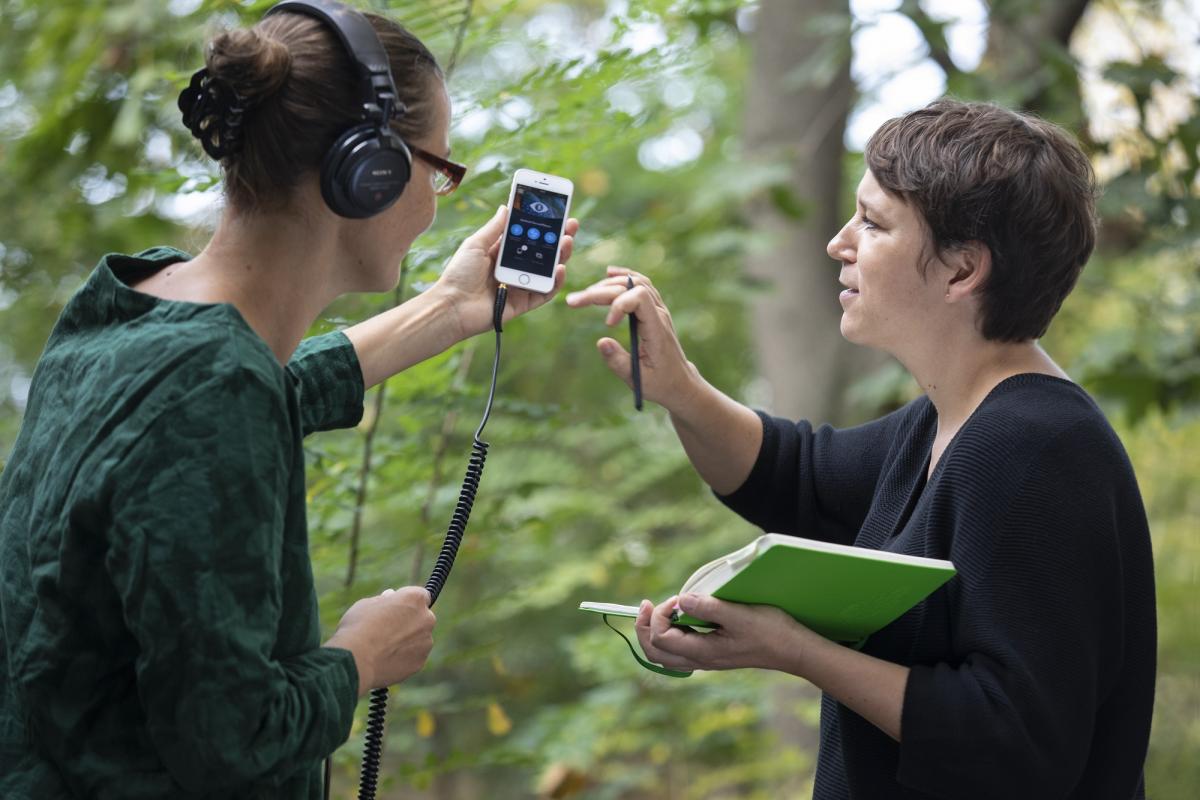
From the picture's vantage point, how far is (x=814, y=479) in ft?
6.64

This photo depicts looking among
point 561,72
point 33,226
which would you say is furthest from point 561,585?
point 561,72

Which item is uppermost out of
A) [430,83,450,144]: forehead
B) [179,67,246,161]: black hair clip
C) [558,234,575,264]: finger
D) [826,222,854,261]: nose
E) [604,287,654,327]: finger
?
[179,67,246,161]: black hair clip

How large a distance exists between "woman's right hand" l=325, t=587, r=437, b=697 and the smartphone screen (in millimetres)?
550

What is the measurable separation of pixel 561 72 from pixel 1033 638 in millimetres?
1295

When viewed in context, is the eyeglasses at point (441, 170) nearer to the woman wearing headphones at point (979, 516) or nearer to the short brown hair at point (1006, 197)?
the woman wearing headphones at point (979, 516)

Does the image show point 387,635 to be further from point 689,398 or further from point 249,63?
point 689,398

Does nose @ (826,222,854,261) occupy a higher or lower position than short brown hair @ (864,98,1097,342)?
lower

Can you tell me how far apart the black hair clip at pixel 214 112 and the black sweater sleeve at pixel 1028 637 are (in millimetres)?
998

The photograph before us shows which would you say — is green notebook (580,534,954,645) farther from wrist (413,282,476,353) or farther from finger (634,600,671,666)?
wrist (413,282,476,353)

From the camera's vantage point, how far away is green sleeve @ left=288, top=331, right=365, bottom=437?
1.62 metres

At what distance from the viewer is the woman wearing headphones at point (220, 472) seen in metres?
1.08

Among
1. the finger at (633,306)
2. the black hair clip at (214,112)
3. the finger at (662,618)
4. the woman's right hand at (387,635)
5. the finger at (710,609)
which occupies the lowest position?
the finger at (662,618)

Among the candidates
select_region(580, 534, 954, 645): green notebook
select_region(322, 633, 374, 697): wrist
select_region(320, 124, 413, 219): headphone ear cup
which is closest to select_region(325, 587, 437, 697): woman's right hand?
select_region(322, 633, 374, 697): wrist

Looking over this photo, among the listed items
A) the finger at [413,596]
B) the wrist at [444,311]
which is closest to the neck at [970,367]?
the wrist at [444,311]
